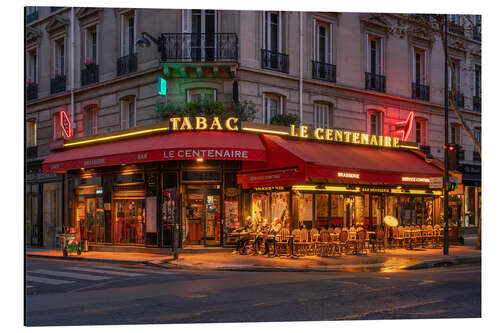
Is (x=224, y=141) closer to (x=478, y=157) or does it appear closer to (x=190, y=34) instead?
(x=190, y=34)

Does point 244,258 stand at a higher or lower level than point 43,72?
lower

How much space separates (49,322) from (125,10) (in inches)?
567

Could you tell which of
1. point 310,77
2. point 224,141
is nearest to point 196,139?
Answer: point 224,141

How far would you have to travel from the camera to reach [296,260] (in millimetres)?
16453

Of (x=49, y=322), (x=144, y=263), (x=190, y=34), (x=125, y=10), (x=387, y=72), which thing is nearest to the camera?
(x=49, y=322)

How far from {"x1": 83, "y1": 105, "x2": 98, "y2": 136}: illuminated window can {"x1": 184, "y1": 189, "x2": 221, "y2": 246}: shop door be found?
5.41 m

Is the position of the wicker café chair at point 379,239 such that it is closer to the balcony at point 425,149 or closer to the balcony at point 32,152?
the balcony at point 425,149

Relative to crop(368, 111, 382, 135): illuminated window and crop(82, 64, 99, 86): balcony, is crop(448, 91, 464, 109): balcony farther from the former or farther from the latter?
crop(82, 64, 99, 86): balcony

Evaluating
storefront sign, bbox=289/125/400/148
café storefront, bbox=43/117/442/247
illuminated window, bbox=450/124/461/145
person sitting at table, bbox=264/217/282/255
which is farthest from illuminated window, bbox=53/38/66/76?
illuminated window, bbox=450/124/461/145

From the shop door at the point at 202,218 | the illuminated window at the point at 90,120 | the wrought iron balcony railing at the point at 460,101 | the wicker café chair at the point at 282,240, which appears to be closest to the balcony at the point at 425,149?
the wrought iron balcony railing at the point at 460,101

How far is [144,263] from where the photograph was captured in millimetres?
16906

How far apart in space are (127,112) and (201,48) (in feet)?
13.9

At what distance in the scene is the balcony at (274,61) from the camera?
19359mm

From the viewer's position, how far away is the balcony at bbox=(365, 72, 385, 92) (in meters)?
22.0
